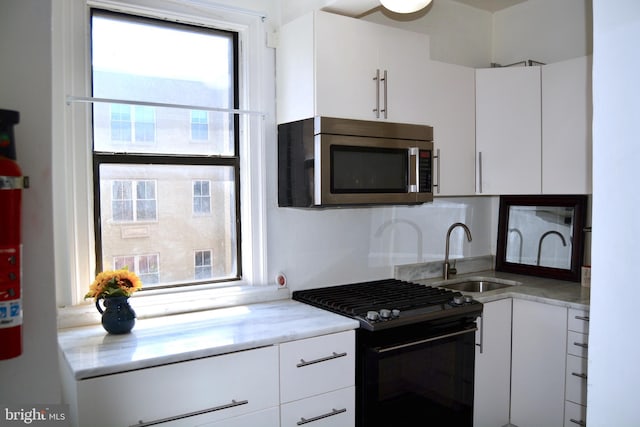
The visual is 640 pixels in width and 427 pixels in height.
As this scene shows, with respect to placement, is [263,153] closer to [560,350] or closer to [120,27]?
[120,27]

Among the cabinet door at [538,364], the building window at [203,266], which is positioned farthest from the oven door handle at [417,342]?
the building window at [203,266]

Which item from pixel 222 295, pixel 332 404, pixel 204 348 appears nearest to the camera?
pixel 204 348

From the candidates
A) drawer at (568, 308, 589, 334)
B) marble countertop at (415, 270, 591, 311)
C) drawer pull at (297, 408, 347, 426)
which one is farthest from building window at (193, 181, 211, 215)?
drawer at (568, 308, 589, 334)

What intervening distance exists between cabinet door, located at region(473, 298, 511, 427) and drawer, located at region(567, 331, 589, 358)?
0.32m

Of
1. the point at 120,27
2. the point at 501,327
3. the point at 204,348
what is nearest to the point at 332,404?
the point at 204,348

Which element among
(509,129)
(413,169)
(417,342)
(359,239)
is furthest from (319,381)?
(509,129)

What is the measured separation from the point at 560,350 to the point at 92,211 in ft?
7.81

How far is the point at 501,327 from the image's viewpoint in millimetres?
2713

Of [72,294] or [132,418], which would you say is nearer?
[132,418]

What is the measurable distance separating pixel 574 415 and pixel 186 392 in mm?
1964

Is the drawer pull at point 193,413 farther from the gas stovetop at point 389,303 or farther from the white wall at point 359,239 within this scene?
the white wall at point 359,239

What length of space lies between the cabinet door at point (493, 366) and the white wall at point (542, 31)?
5.41 feet

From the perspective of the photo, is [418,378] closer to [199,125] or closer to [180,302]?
[180,302]

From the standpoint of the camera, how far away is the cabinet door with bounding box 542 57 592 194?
8.95ft
